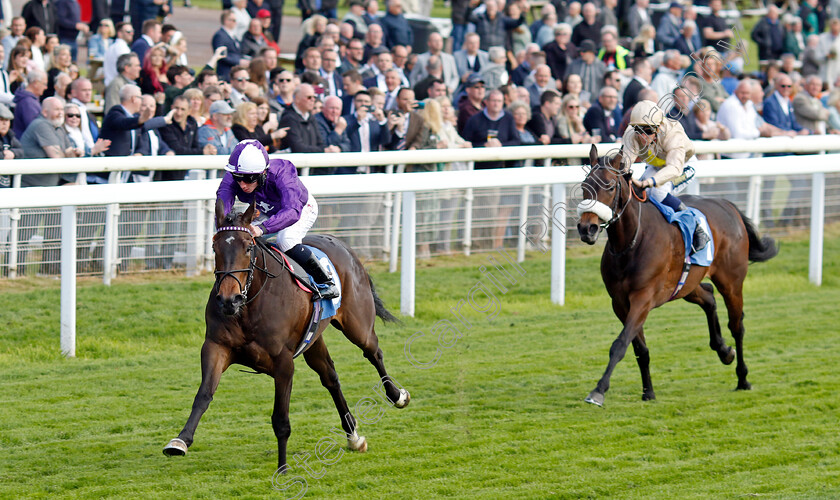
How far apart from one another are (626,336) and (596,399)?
499mm

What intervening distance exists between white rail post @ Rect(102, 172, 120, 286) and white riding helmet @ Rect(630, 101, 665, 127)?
336cm

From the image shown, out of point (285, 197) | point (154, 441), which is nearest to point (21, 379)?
point (154, 441)

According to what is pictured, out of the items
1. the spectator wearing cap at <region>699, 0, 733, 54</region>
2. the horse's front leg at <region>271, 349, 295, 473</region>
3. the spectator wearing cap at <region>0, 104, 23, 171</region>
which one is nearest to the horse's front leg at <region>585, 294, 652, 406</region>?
the horse's front leg at <region>271, 349, 295, 473</region>

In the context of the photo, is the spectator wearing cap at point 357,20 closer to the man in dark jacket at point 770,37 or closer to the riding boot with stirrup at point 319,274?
the man in dark jacket at point 770,37

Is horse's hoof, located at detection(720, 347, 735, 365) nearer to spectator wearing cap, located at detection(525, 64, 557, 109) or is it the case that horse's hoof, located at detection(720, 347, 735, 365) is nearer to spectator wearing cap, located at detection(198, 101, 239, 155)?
spectator wearing cap, located at detection(198, 101, 239, 155)

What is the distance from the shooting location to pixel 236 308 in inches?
178

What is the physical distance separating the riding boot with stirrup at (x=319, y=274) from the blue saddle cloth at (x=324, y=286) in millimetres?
23

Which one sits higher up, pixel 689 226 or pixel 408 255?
pixel 689 226

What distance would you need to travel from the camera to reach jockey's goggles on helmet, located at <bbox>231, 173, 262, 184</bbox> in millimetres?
4930

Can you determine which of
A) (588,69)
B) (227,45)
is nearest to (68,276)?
(227,45)

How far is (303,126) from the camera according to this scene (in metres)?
9.00

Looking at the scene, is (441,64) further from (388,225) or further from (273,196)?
(273,196)

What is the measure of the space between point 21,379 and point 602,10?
36.4ft

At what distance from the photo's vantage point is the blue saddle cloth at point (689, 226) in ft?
21.9
